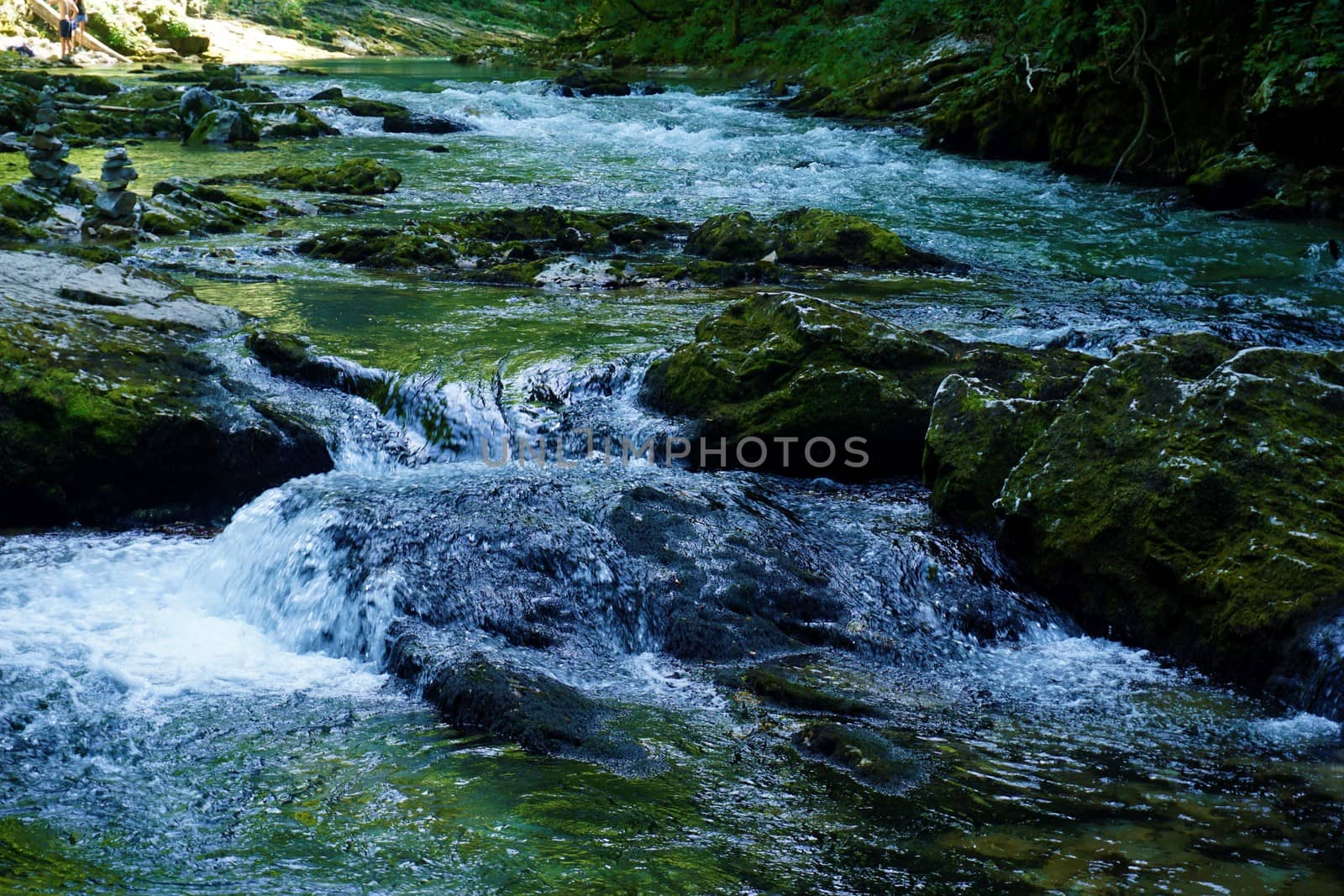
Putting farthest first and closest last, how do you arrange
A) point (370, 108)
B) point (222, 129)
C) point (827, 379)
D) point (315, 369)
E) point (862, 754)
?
point (370, 108) → point (222, 129) → point (315, 369) → point (827, 379) → point (862, 754)

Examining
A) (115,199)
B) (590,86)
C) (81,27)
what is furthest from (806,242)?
(81,27)

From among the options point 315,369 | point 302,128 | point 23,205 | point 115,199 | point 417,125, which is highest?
point 417,125

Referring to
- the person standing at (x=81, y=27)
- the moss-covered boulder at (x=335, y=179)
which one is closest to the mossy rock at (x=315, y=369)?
the moss-covered boulder at (x=335, y=179)

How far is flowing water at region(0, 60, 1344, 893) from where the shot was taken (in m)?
3.26

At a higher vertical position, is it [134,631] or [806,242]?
[806,242]

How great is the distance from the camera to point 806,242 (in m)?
11.9

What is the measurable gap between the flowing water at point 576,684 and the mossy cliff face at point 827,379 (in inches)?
13.3

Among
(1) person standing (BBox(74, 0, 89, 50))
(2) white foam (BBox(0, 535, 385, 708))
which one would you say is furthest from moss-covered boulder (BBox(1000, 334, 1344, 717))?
(1) person standing (BBox(74, 0, 89, 50))

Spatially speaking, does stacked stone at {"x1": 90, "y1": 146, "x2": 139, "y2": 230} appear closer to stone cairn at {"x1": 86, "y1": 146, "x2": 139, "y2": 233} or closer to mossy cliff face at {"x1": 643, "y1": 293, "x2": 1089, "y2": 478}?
stone cairn at {"x1": 86, "y1": 146, "x2": 139, "y2": 233}

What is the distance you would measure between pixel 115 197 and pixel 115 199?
0.02 m

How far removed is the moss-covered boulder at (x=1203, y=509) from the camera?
473 cm

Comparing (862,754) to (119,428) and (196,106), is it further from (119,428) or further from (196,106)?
(196,106)

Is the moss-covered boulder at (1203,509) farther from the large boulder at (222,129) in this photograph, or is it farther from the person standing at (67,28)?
the person standing at (67,28)

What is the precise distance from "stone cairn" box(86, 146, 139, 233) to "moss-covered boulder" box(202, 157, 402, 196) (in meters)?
3.29
